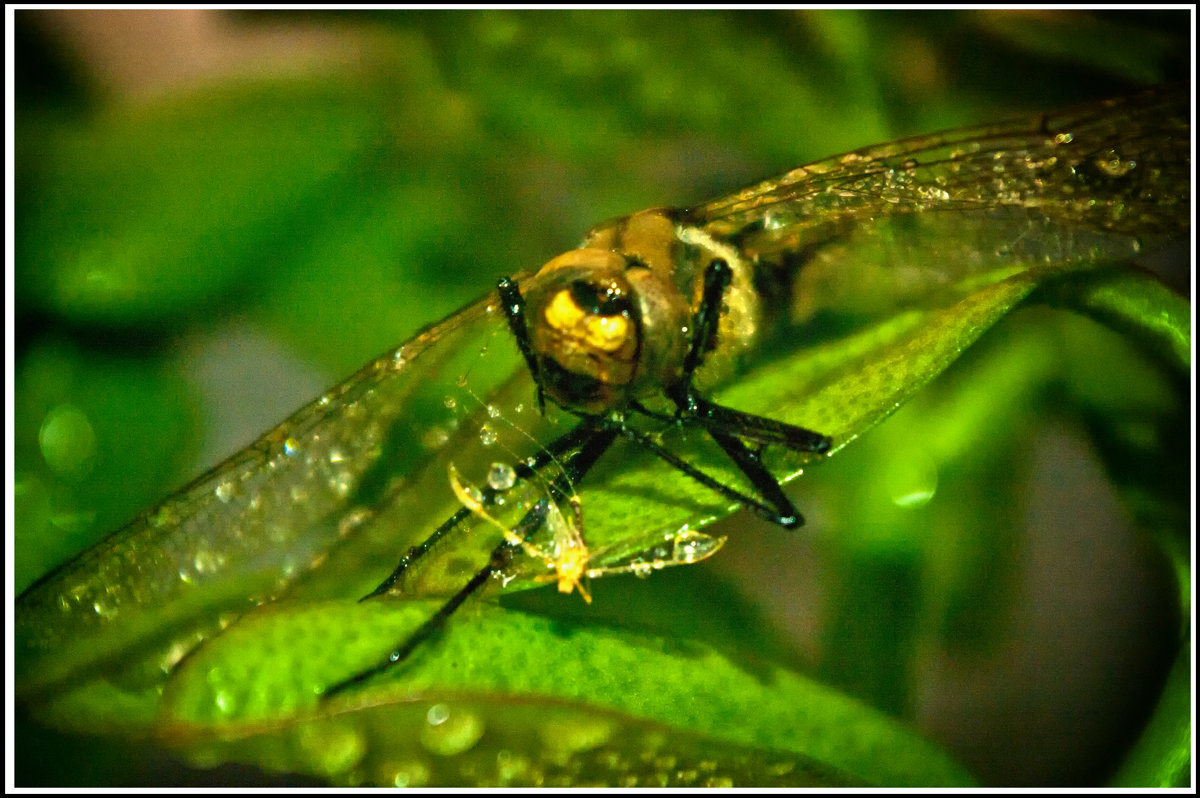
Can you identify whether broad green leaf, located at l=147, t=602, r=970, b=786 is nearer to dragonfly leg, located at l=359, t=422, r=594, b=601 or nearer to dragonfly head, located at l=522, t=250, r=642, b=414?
dragonfly leg, located at l=359, t=422, r=594, b=601

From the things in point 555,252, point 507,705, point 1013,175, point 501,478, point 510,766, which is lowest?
point 510,766

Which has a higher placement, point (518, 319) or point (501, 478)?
point (518, 319)

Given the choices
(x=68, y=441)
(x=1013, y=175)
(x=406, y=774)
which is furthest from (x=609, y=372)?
(x=68, y=441)

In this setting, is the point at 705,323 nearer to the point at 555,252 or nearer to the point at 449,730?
the point at 449,730

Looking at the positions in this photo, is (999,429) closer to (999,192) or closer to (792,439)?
(999,192)

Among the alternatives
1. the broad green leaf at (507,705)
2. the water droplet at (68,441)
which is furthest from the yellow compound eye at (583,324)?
the water droplet at (68,441)

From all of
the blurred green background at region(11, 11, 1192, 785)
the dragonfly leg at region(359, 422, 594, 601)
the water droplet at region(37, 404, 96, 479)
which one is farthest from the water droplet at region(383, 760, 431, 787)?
the water droplet at region(37, 404, 96, 479)
